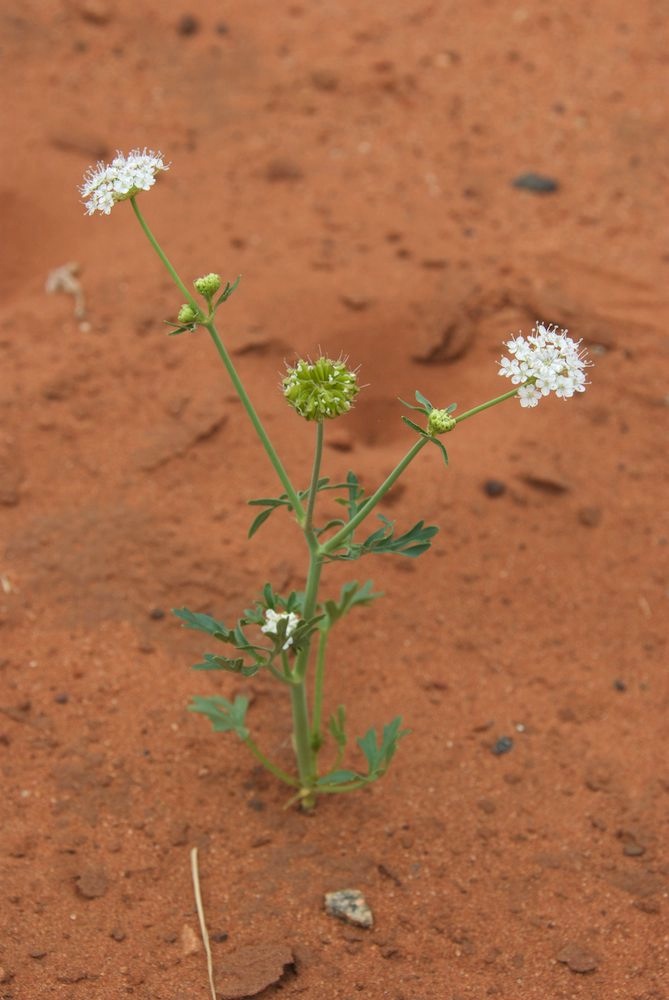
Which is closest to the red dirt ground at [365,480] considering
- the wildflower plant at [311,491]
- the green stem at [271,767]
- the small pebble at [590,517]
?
A: the small pebble at [590,517]

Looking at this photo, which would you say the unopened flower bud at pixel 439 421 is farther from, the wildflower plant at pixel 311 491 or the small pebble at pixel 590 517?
the small pebble at pixel 590 517

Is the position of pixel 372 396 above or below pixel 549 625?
above

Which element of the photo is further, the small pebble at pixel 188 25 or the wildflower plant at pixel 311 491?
the small pebble at pixel 188 25

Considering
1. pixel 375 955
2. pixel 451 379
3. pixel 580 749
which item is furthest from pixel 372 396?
pixel 375 955

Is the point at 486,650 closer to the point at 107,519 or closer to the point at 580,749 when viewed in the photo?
the point at 580,749

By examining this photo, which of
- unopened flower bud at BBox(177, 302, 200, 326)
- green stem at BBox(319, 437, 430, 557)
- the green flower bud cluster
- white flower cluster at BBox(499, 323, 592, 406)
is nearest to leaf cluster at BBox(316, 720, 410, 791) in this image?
green stem at BBox(319, 437, 430, 557)

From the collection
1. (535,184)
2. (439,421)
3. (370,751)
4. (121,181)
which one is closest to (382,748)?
(370,751)
